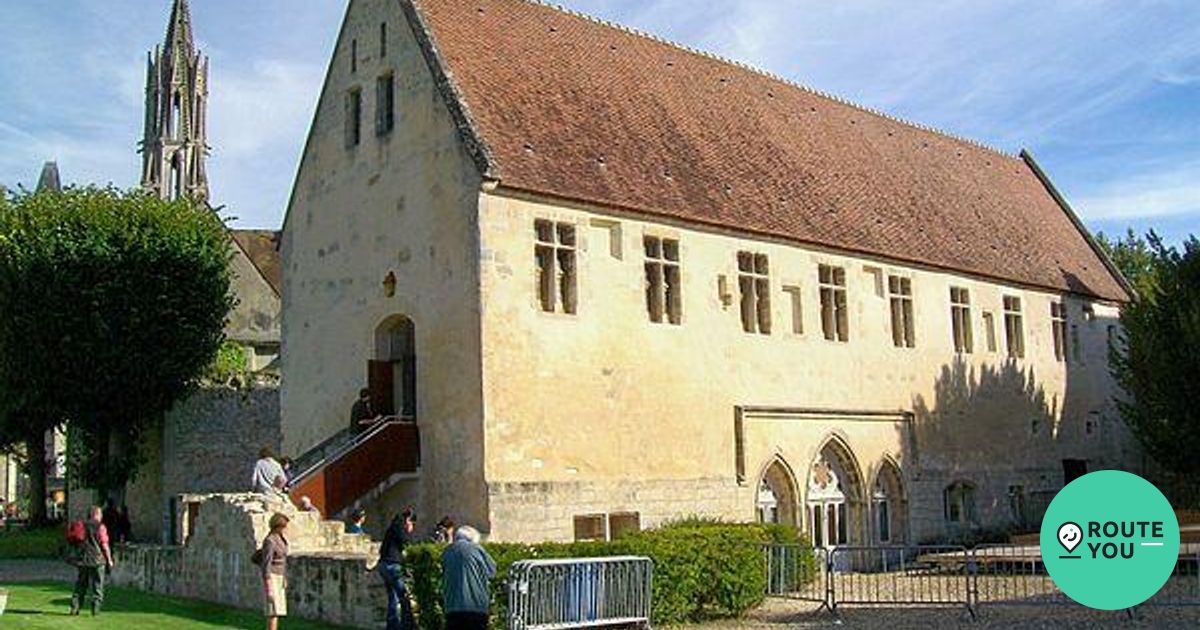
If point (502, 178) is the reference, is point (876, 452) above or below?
below

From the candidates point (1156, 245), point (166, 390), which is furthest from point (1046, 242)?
point (166, 390)

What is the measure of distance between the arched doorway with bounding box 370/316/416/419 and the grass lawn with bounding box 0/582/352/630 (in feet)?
18.0

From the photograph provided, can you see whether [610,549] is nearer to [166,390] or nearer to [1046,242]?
[166,390]

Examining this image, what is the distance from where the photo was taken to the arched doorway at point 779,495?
2559 cm

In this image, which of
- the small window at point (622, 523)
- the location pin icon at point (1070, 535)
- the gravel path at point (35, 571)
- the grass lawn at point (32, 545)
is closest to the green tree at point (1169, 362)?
the small window at point (622, 523)

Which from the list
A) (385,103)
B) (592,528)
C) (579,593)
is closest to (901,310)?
(592,528)

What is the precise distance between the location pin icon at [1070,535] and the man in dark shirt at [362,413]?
15.0 metres

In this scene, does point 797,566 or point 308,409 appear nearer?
point 797,566

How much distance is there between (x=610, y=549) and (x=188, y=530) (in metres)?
9.13

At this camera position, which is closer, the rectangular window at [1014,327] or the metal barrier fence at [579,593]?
the metal barrier fence at [579,593]

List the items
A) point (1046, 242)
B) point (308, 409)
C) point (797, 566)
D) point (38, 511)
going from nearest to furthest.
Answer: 1. point (797, 566)
2. point (308, 409)
3. point (1046, 242)
4. point (38, 511)

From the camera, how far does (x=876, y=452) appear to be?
2806 centimetres

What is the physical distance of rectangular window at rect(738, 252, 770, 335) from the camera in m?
25.5

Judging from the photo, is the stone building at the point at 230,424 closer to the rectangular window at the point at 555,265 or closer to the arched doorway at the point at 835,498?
the rectangular window at the point at 555,265
